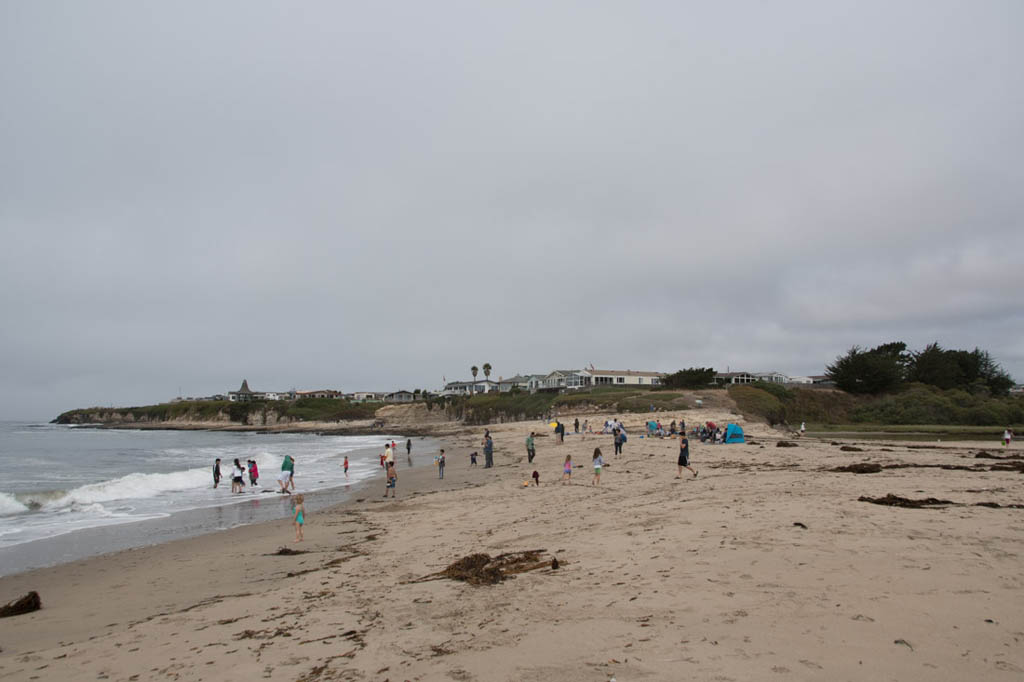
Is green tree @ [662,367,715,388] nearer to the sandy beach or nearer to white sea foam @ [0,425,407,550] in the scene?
white sea foam @ [0,425,407,550]

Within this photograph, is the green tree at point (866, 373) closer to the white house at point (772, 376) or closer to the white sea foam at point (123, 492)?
the white house at point (772, 376)

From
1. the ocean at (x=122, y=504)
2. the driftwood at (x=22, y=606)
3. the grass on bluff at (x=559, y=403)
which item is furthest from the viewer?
the grass on bluff at (x=559, y=403)

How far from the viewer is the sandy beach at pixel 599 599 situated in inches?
204

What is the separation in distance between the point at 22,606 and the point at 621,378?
318 ft

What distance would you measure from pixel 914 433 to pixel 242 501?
46.3 m

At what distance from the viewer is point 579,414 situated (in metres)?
63.8

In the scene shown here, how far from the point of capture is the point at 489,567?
8.76 metres

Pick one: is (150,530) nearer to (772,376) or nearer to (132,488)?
(132,488)

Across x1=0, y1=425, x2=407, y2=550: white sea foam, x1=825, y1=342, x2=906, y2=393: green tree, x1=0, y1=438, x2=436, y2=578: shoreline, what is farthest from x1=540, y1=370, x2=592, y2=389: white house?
x1=0, y1=438, x2=436, y2=578: shoreline

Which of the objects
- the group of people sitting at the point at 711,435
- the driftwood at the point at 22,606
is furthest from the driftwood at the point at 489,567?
the group of people sitting at the point at 711,435

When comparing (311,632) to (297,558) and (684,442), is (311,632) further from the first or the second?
(684,442)

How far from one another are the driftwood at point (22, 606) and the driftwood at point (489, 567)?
6.61m

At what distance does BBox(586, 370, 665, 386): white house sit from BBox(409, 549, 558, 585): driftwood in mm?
90638

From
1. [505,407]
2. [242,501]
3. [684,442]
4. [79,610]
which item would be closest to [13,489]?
[242,501]
